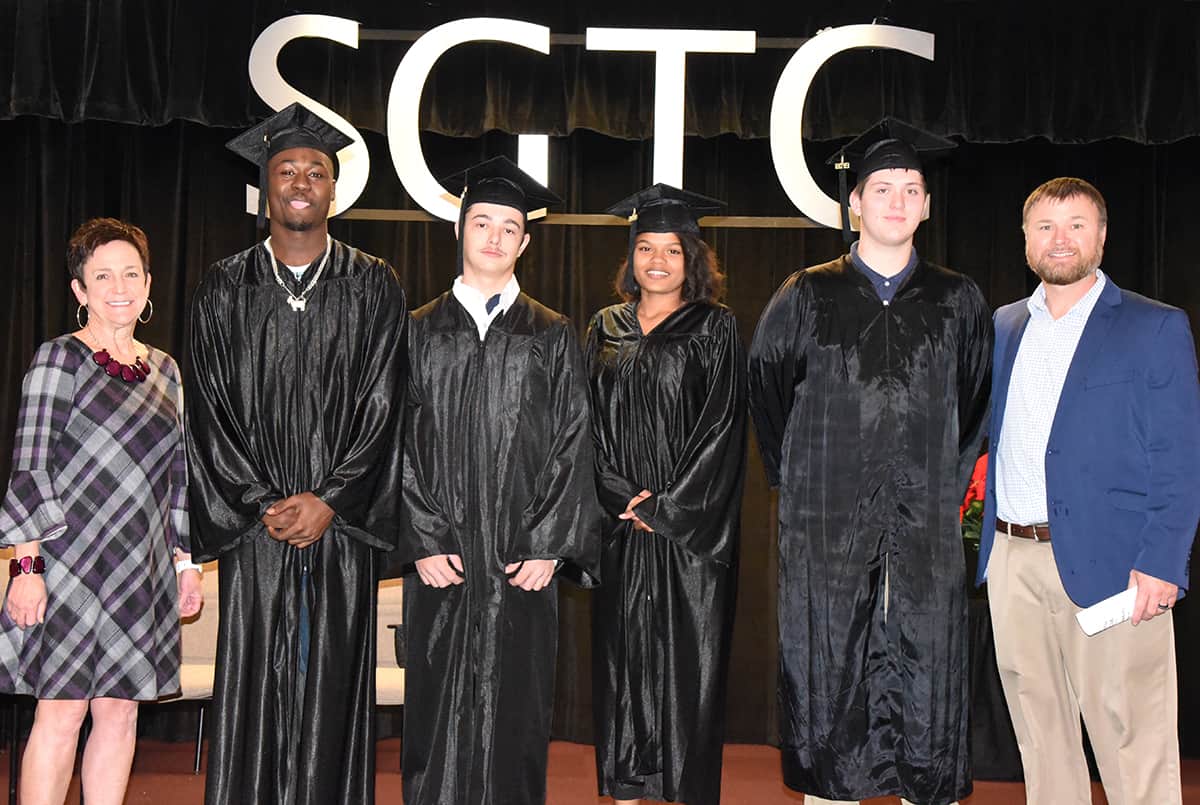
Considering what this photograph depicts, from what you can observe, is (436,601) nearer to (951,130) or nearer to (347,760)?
(347,760)

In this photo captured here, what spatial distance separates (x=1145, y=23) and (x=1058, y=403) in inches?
122

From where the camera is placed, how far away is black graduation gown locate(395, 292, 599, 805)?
3664 mm

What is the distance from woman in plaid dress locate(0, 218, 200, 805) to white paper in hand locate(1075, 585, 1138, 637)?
9.06 ft

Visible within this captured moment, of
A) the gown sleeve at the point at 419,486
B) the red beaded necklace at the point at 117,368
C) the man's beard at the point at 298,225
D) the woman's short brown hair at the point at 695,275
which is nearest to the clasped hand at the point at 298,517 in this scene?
the gown sleeve at the point at 419,486

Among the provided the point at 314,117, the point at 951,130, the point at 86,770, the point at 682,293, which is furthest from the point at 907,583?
the point at 951,130

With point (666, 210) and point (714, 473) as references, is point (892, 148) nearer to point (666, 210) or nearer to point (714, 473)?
point (666, 210)

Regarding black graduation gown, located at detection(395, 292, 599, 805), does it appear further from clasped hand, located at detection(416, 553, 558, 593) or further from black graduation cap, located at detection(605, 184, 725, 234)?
black graduation cap, located at detection(605, 184, 725, 234)

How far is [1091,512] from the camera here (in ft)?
11.7

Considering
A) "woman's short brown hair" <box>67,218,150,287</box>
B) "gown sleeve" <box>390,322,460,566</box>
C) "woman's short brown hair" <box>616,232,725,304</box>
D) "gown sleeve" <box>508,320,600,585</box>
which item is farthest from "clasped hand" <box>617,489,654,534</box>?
"woman's short brown hair" <box>67,218,150,287</box>

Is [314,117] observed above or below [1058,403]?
above

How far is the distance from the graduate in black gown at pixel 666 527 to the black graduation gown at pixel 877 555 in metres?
0.39

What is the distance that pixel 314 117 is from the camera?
3721mm

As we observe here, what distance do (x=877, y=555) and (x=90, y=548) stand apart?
7.74ft

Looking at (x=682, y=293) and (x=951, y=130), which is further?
(x=951, y=130)
